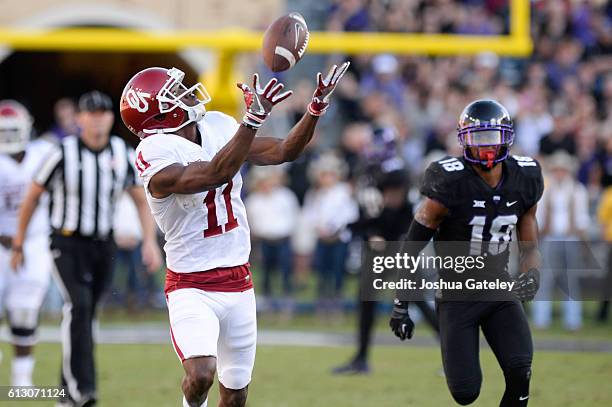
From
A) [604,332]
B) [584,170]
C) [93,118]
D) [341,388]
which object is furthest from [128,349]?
[584,170]

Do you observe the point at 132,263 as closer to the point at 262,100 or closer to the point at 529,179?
the point at 529,179

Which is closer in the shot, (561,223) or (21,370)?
(21,370)

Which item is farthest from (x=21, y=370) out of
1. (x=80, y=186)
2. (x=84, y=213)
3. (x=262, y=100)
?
(x=262, y=100)

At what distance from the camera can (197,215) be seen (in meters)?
5.20

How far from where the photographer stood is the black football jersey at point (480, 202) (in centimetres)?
547

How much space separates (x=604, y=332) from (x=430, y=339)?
1.80 m

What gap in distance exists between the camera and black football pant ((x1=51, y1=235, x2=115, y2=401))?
22.1 ft

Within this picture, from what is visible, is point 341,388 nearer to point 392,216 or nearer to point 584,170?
point 392,216

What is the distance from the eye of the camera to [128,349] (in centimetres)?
980

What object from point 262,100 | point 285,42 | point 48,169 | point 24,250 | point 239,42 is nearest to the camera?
point 262,100

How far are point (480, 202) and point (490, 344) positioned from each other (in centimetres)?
68

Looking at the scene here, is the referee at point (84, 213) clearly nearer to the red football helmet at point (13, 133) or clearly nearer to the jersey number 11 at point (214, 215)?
the red football helmet at point (13, 133)

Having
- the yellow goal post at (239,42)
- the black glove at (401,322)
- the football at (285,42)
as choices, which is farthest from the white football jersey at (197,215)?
the yellow goal post at (239,42)

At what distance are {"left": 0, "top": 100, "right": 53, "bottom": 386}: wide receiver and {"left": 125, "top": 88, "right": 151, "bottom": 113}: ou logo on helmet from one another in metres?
2.46
